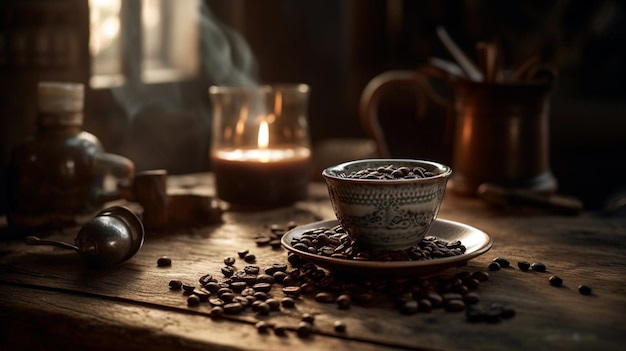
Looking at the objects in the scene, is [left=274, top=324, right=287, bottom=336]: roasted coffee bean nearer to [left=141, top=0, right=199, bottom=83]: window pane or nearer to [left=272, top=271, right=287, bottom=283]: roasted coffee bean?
[left=272, top=271, right=287, bottom=283]: roasted coffee bean

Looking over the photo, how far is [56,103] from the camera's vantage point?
156cm

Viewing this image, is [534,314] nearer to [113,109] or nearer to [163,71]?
[113,109]

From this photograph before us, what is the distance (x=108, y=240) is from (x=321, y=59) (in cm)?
255

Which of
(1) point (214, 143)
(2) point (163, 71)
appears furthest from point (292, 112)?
(2) point (163, 71)

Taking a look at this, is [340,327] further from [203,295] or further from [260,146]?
[260,146]

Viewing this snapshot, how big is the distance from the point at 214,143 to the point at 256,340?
0.99 meters

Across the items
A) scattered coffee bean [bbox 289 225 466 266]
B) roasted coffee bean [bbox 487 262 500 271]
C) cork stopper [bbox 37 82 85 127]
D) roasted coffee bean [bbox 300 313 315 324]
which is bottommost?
roasted coffee bean [bbox 300 313 315 324]

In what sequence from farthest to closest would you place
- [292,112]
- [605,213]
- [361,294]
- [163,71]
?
[163,71]
[292,112]
[605,213]
[361,294]

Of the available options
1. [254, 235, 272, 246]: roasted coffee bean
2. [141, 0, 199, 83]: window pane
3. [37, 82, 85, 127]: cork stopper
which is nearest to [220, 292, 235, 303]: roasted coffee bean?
[254, 235, 272, 246]: roasted coffee bean

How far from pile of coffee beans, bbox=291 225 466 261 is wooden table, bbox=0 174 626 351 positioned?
0.06 meters

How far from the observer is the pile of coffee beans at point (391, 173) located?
45.9 inches

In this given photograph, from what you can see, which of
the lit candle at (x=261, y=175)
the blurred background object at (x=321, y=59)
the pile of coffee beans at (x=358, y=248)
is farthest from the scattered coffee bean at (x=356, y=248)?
the blurred background object at (x=321, y=59)

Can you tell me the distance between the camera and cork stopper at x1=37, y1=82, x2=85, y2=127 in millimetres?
1555

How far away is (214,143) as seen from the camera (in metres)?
1.87
